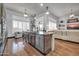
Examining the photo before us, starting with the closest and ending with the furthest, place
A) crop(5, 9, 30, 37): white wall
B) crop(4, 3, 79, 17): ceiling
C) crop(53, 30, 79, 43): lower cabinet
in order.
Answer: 1. crop(5, 9, 30, 37): white wall
2. crop(4, 3, 79, 17): ceiling
3. crop(53, 30, 79, 43): lower cabinet

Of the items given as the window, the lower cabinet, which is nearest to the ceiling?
the window

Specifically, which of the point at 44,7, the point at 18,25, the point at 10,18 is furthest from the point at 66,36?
the point at 10,18

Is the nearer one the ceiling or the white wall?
the white wall

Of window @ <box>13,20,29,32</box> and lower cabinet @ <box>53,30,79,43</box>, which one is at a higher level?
window @ <box>13,20,29,32</box>

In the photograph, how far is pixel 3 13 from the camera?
1.91 m

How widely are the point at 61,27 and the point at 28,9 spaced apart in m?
1.72

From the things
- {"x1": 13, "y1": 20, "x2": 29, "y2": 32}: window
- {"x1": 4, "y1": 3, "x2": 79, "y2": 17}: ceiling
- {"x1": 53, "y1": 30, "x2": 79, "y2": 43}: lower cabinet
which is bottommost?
{"x1": 53, "y1": 30, "x2": 79, "y2": 43}: lower cabinet

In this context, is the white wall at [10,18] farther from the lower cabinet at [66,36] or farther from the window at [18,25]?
the lower cabinet at [66,36]

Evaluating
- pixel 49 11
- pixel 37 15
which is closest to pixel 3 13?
pixel 37 15

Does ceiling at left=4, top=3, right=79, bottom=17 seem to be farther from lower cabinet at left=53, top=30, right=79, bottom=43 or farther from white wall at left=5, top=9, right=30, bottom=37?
lower cabinet at left=53, top=30, right=79, bottom=43

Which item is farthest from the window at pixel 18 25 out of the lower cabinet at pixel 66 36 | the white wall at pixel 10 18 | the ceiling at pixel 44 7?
the lower cabinet at pixel 66 36

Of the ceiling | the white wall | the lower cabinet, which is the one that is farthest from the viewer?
the lower cabinet

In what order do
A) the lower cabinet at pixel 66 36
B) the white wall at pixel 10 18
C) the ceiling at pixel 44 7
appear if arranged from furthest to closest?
1. the lower cabinet at pixel 66 36
2. the ceiling at pixel 44 7
3. the white wall at pixel 10 18

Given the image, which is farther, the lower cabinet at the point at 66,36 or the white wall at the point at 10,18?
the lower cabinet at the point at 66,36
